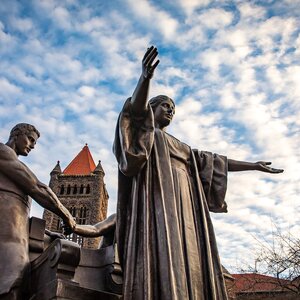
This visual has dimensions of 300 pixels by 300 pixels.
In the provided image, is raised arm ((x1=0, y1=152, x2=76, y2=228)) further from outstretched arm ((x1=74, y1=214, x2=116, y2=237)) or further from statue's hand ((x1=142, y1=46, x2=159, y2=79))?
Answer: statue's hand ((x1=142, y1=46, x2=159, y2=79))

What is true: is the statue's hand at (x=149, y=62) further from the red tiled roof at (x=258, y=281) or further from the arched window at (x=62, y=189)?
the arched window at (x=62, y=189)

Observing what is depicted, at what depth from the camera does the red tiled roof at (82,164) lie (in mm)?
84044

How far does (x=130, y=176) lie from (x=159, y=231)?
23.6 inches

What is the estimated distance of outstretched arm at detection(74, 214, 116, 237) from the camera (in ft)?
14.6

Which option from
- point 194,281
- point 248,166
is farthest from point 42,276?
point 248,166

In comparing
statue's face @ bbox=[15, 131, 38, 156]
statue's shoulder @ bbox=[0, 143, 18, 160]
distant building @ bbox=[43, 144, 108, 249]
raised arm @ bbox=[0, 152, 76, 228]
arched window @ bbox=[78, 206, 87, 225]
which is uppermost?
distant building @ bbox=[43, 144, 108, 249]

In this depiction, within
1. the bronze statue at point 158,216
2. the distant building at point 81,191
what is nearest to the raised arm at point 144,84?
the bronze statue at point 158,216

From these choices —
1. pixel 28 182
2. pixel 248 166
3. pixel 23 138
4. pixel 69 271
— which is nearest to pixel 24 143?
pixel 23 138

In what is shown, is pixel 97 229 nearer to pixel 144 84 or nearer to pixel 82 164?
pixel 144 84

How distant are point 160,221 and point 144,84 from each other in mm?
1193

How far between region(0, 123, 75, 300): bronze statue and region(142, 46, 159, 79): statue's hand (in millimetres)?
1397

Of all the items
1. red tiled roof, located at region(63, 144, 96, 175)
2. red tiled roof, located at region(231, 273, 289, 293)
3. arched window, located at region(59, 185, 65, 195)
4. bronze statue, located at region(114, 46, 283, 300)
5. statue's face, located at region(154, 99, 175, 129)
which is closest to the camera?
bronze statue, located at region(114, 46, 283, 300)

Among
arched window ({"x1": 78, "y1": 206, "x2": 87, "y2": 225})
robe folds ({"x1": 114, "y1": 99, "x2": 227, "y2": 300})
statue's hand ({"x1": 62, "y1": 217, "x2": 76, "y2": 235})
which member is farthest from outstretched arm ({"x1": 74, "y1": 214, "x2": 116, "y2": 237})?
arched window ({"x1": 78, "y1": 206, "x2": 87, "y2": 225})

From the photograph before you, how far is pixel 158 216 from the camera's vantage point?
375 cm
